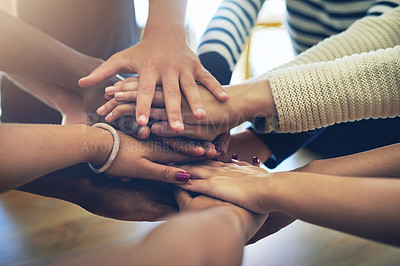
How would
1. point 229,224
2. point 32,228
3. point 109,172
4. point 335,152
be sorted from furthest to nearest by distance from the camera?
point 335,152 < point 32,228 < point 109,172 < point 229,224

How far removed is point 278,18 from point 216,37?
4.78ft

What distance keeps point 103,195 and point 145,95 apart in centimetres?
21

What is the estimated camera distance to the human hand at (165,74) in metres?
0.60

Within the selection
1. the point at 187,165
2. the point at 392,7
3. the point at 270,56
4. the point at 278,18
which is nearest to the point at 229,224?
the point at 187,165

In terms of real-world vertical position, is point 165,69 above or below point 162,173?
above

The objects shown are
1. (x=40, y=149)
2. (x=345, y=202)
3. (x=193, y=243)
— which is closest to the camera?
(x=193, y=243)

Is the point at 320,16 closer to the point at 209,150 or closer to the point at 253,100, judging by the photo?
the point at 253,100

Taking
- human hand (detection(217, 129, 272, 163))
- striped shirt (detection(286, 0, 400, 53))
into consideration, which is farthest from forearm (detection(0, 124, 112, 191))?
striped shirt (detection(286, 0, 400, 53))

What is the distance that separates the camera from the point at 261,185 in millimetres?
471

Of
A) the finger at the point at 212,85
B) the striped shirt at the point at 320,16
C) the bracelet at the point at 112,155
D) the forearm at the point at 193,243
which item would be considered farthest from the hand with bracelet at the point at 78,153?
the striped shirt at the point at 320,16

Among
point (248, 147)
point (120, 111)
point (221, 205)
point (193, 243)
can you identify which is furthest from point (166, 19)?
point (193, 243)

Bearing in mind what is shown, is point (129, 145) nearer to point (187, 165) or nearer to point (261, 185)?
point (187, 165)

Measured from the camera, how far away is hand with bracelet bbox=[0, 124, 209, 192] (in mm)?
470

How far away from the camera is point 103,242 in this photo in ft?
2.54
